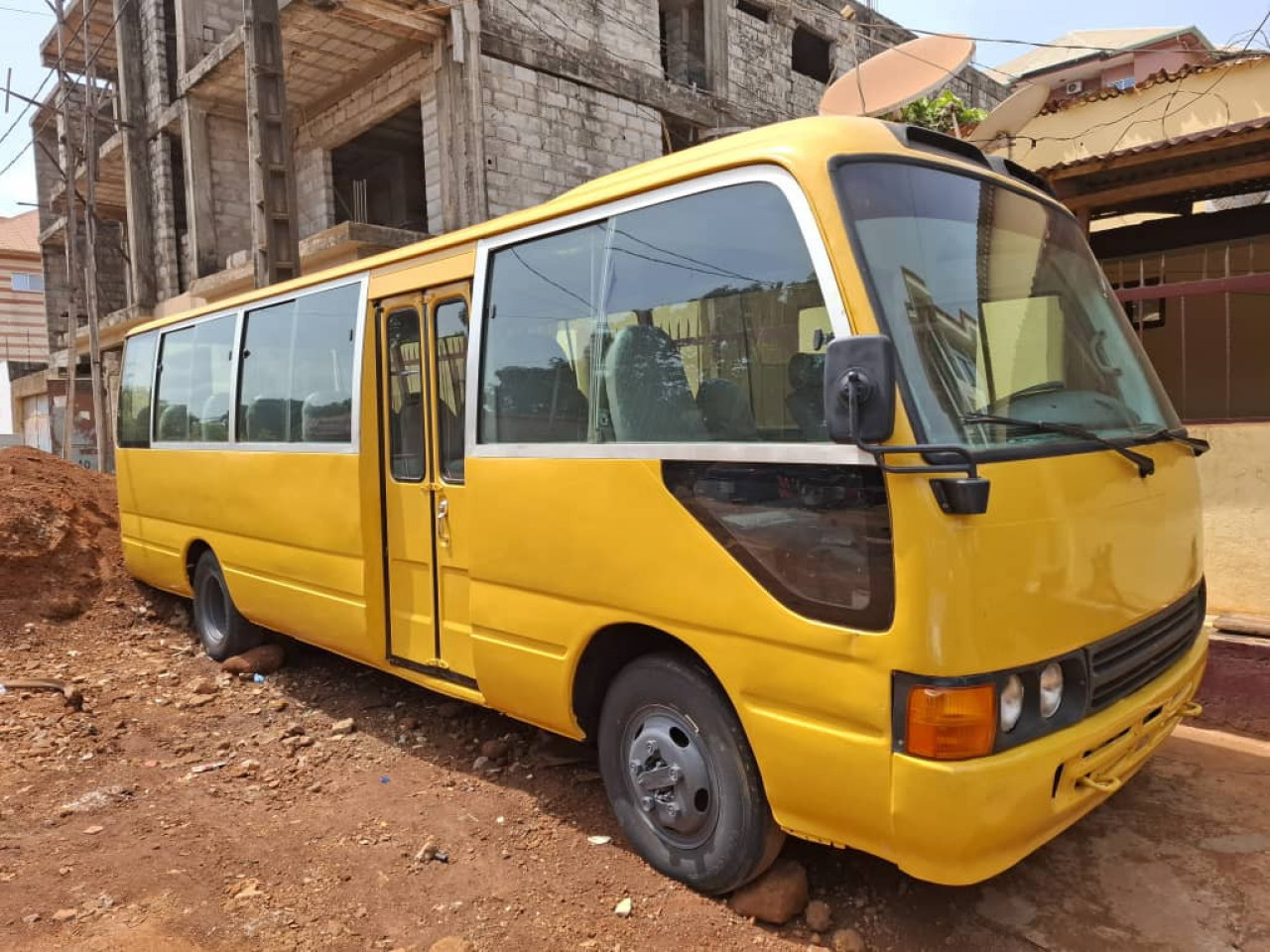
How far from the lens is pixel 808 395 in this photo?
8.66 ft

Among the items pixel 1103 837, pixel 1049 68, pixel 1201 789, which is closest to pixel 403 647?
pixel 1103 837

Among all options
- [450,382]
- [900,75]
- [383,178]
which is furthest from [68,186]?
[450,382]

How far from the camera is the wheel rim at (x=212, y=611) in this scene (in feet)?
20.5

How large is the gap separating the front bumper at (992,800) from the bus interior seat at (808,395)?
37.1 inches

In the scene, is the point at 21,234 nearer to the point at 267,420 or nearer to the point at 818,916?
the point at 267,420

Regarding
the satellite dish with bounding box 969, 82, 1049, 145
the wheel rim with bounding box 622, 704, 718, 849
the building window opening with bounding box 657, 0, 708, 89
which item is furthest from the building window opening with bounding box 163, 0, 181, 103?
the wheel rim with bounding box 622, 704, 718, 849

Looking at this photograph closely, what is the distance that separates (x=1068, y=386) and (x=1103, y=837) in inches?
72.5

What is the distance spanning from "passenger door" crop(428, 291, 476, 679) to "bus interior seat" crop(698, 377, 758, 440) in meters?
1.48

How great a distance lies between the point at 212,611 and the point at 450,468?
129 inches

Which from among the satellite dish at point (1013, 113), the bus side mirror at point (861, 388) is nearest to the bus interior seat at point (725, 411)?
the bus side mirror at point (861, 388)

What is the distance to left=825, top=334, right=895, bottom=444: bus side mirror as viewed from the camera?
226 centimetres

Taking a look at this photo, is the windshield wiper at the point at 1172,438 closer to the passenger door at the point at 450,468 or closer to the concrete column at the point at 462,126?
the passenger door at the point at 450,468

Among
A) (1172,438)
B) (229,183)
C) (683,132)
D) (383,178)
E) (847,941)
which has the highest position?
(683,132)

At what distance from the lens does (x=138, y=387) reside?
7.16m
